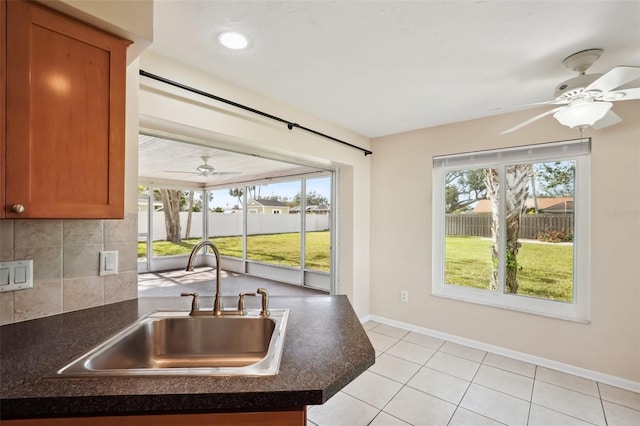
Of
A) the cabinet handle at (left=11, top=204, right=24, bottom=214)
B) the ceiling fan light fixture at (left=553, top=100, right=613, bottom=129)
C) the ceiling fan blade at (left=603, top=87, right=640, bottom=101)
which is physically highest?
the ceiling fan blade at (left=603, top=87, right=640, bottom=101)

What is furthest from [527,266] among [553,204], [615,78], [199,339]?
[199,339]

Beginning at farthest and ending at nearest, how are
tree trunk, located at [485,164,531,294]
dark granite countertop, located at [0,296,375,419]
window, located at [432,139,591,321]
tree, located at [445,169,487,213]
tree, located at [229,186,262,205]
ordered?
tree, located at [229,186,262,205] → tree, located at [445,169,487,213] → tree trunk, located at [485,164,531,294] → window, located at [432,139,591,321] → dark granite countertop, located at [0,296,375,419]

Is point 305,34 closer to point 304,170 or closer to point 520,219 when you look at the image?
point 520,219

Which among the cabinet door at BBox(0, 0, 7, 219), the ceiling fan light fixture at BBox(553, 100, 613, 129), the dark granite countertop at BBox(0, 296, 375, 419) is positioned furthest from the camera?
the ceiling fan light fixture at BBox(553, 100, 613, 129)

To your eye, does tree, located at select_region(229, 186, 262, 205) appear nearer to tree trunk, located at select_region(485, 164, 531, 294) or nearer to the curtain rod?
the curtain rod

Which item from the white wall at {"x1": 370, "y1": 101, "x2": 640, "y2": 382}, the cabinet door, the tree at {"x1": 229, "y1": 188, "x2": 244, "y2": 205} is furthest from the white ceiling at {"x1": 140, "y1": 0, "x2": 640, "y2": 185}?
the tree at {"x1": 229, "y1": 188, "x2": 244, "y2": 205}

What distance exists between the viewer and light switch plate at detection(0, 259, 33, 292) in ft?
3.89

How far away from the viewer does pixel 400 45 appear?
1.71 metres

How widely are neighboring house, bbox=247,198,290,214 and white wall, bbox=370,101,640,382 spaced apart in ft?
8.32

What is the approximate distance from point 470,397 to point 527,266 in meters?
1.44

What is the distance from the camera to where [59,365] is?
0.91 metres

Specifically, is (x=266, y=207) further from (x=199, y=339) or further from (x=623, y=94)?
(x=623, y=94)

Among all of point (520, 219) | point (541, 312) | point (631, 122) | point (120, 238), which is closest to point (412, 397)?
point (541, 312)

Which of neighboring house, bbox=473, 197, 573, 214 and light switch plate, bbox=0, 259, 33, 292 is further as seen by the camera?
neighboring house, bbox=473, 197, 573, 214
